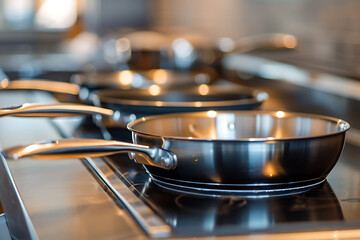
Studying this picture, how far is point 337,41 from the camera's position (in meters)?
1.53

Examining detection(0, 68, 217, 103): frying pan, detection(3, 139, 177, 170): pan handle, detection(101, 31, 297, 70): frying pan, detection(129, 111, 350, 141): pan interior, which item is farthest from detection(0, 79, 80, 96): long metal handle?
detection(101, 31, 297, 70): frying pan

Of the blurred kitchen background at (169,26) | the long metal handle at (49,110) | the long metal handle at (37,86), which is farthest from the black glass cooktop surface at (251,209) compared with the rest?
the blurred kitchen background at (169,26)

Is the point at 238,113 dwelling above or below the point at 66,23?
above

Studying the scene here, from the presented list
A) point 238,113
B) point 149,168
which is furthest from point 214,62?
point 149,168

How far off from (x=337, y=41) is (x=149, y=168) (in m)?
1.07

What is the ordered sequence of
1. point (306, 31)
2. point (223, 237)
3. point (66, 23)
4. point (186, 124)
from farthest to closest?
1. point (66, 23)
2. point (306, 31)
3. point (186, 124)
4. point (223, 237)

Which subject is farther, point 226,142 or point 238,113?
point 238,113

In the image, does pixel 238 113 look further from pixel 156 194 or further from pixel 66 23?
pixel 66 23

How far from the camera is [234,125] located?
69cm

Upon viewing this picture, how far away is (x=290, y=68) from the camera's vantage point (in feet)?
4.99

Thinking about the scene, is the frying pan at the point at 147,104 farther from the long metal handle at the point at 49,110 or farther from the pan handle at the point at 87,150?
the pan handle at the point at 87,150

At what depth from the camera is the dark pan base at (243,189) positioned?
53cm

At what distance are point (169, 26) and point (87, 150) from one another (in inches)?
121

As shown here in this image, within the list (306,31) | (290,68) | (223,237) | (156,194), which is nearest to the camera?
(223,237)
